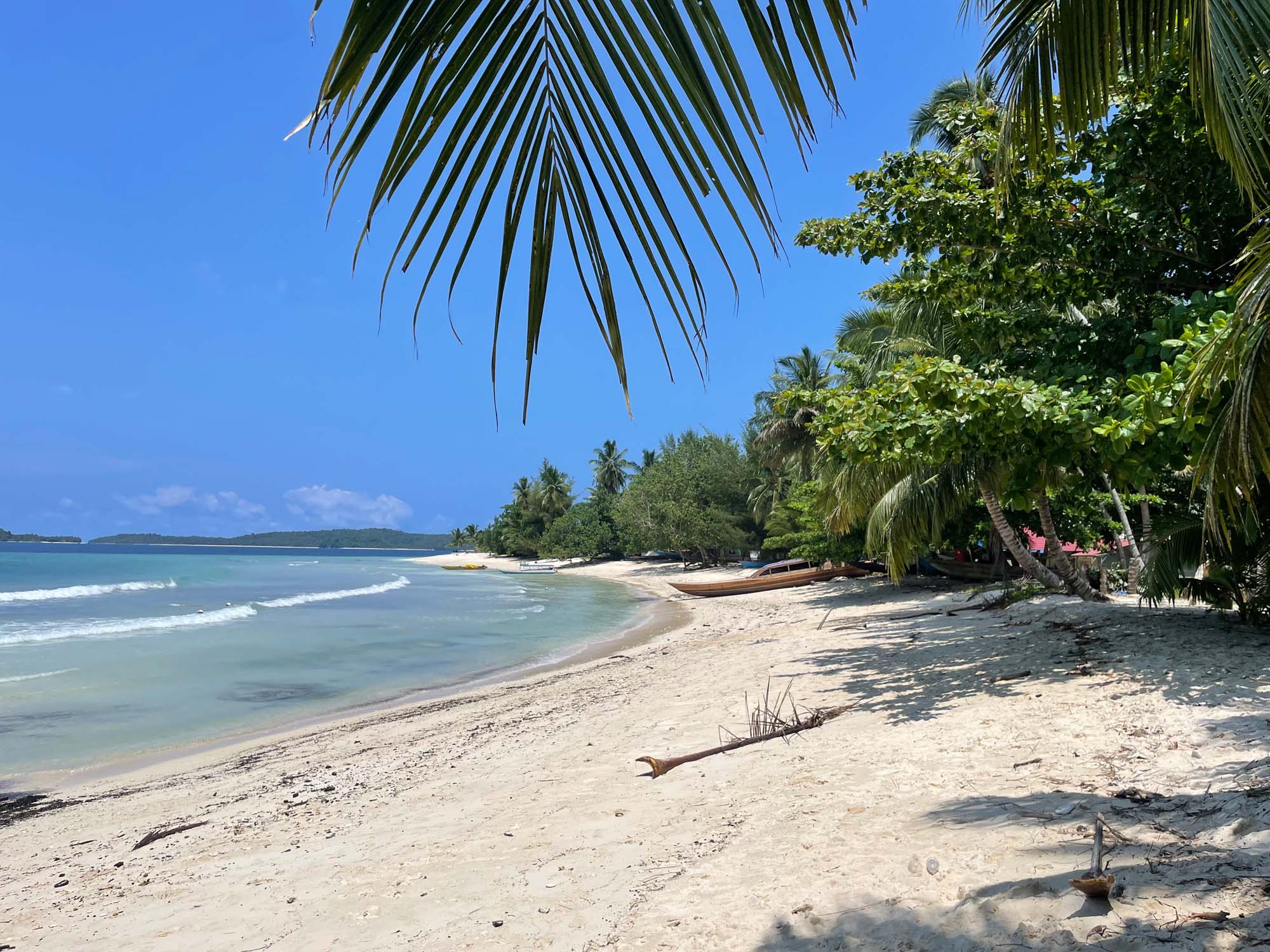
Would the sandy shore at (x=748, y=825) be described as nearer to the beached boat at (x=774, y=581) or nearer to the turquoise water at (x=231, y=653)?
the turquoise water at (x=231, y=653)

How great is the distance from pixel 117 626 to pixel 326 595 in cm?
1417

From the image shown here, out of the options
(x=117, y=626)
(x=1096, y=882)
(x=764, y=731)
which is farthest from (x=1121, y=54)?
(x=117, y=626)

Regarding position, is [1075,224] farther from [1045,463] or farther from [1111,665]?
[1111,665]

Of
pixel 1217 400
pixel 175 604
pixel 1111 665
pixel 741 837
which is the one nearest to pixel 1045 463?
pixel 1111 665

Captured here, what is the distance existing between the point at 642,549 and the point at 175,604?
2859 centimetres

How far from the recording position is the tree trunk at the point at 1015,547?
1198 centimetres

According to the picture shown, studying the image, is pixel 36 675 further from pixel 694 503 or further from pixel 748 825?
pixel 694 503

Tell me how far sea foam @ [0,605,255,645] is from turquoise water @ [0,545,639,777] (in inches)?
3.3

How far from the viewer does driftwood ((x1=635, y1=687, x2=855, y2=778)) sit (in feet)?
18.9

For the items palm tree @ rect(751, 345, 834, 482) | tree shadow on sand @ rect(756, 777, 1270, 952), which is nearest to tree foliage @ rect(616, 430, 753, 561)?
palm tree @ rect(751, 345, 834, 482)

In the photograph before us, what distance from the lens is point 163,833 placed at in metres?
6.24

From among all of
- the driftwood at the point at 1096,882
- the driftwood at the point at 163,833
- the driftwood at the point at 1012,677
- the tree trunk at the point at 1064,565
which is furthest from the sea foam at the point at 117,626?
the driftwood at the point at 1096,882

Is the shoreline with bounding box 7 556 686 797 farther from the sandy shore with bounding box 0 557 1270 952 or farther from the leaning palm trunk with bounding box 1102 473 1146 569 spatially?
the leaning palm trunk with bounding box 1102 473 1146 569

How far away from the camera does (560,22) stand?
3.14ft
